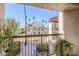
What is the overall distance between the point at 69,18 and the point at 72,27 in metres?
0.12

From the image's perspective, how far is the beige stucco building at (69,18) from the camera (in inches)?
73.7

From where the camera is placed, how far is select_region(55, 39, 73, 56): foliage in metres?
1.89

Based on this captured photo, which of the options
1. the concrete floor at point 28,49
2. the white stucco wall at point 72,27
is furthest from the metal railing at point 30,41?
the white stucco wall at point 72,27

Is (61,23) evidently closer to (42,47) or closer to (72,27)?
(72,27)

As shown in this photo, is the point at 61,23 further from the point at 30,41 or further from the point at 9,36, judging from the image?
the point at 9,36

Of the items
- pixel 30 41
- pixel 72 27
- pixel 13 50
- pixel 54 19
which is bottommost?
pixel 13 50

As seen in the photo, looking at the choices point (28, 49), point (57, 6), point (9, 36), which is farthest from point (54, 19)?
point (9, 36)

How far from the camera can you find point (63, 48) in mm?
1900

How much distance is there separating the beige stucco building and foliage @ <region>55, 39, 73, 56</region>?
0.18 ft

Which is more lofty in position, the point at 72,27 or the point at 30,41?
the point at 72,27

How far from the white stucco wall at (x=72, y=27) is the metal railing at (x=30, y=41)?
13 cm

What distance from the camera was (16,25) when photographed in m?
1.92

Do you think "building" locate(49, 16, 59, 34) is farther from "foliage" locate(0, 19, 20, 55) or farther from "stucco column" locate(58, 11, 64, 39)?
"foliage" locate(0, 19, 20, 55)

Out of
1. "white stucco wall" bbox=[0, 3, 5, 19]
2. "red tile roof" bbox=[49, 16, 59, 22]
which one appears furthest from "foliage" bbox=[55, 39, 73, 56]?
"white stucco wall" bbox=[0, 3, 5, 19]
